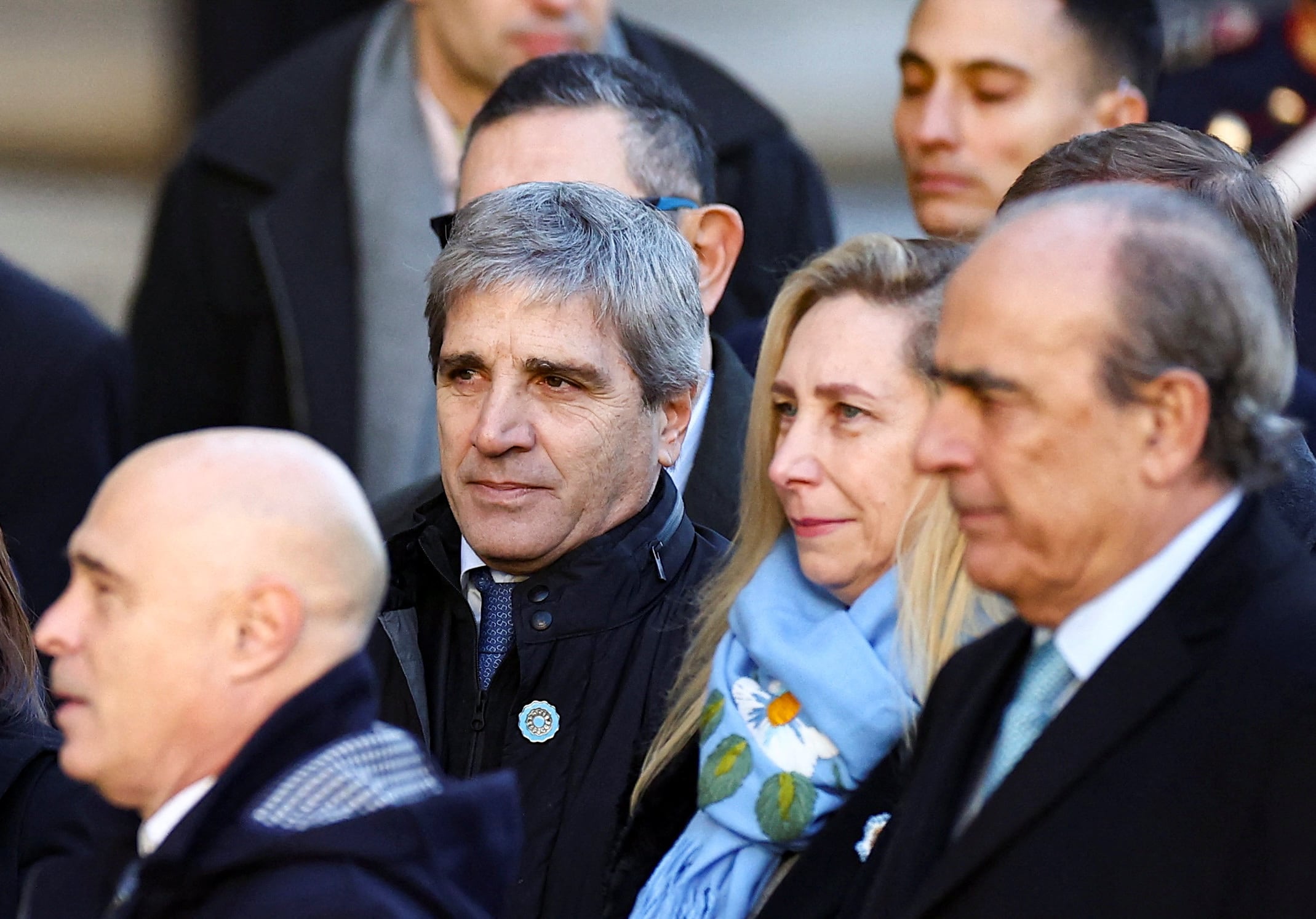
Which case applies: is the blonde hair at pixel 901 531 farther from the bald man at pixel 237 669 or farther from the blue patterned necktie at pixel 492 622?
the bald man at pixel 237 669

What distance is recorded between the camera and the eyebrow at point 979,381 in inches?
79.7

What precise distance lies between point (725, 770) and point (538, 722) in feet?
0.99

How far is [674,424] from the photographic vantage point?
10.3 ft

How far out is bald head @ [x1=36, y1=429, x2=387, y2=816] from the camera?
2.07 meters

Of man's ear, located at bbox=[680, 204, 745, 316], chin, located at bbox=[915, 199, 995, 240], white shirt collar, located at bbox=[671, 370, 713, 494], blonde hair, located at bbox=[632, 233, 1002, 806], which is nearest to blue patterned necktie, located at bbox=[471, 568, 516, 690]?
blonde hair, located at bbox=[632, 233, 1002, 806]

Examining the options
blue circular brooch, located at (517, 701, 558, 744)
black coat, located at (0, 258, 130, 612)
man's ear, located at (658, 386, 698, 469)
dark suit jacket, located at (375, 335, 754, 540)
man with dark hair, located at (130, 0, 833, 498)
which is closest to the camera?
blue circular brooch, located at (517, 701, 558, 744)

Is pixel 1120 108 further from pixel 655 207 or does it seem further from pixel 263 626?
pixel 263 626

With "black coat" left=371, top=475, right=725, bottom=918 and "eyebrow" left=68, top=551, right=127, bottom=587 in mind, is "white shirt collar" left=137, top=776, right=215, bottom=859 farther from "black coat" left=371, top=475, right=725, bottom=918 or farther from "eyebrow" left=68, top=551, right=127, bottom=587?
"black coat" left=371, top=475, right=725, bottom=918

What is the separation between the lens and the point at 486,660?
296cm

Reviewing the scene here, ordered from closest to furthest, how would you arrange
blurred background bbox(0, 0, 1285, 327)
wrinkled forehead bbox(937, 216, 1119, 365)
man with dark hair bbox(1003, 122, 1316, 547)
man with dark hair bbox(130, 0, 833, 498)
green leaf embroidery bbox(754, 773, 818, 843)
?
1. wrinkled forehead bbox(937, 216, 1119, 365)
2. green leaf embroidery bbox(754, 773, 818, 843)
3. man with dark hair bbox(1003, 122, 1316, 547)
4. man with dark hair bbox(130, 0, 833, 498)
5. blurred background bbox(0, 0, 1285, 327)

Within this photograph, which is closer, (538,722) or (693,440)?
(538,722)

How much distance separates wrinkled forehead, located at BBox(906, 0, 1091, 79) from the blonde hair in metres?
0.97

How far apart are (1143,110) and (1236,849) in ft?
7.31

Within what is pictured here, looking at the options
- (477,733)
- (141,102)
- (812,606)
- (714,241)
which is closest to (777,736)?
(812,606)
